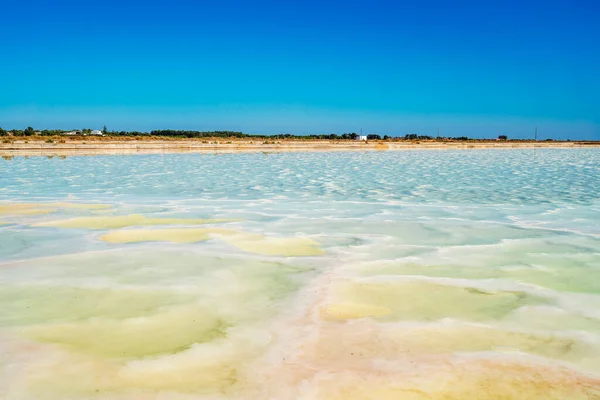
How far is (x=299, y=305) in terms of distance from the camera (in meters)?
3.66

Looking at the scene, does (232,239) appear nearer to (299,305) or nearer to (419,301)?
(299,305)

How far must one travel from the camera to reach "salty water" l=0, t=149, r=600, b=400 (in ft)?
8.54

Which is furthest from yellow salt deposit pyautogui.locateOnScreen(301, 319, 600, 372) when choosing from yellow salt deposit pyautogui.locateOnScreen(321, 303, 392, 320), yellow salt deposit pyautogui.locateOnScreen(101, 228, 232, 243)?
yellow salt deposit pyautogui.locateOnScreen(101, 228, 232, 243)

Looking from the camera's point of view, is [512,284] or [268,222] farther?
[268,222]

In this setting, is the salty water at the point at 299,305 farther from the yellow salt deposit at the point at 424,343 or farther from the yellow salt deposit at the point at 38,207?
the yellow salt deposit at the point at 38,207

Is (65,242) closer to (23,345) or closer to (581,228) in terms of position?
(23,345)

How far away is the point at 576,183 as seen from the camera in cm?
1267

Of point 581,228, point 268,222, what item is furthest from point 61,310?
point 581,228

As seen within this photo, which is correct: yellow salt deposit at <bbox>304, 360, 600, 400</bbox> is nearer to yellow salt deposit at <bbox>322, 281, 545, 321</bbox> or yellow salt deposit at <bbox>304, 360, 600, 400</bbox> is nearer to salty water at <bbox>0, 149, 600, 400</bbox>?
salty water at <bbox>0, 149, 600, 400</bbox>

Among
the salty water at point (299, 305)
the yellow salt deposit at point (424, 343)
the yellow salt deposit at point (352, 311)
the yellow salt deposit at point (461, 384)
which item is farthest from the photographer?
the yellow salt deposit at point (352, 311)

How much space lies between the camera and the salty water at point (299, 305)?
8.54 feet

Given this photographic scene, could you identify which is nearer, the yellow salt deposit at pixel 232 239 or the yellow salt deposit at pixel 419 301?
the yellow salt deposit at pixel 419 301

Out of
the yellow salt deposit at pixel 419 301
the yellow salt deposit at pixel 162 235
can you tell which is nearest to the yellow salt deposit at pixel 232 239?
the yellow salt deposit at pixel 162 235

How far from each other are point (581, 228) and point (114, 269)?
5.09 meters
